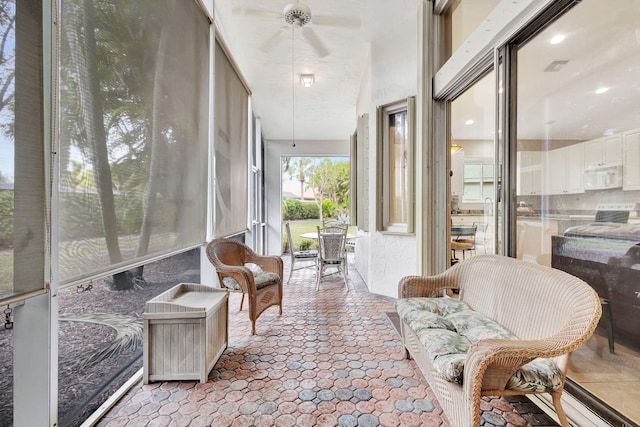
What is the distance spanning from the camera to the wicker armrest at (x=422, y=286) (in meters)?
2.23

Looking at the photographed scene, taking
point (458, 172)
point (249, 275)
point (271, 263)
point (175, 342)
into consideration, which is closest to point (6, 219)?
point (175, 342)

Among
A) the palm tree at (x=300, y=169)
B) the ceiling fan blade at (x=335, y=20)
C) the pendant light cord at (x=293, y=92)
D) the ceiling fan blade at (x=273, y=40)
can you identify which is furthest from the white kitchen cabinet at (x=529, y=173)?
the palm tree at (x=300, y=169)

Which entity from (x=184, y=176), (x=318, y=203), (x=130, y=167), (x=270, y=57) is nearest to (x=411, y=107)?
(x=270, y=57)

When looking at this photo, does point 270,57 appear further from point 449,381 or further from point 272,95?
point 449,381

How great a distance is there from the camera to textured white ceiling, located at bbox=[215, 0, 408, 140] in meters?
3.20

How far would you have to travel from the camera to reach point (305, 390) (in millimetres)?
1860

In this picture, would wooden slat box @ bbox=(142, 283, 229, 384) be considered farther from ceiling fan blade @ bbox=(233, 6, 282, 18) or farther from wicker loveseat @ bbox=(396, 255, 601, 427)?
ceiling fan blade @ bbox=(233, 6, 282, 18)

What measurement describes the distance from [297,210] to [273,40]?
4574 mm

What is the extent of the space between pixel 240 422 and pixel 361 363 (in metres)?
0.94

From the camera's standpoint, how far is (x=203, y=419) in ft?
5.25

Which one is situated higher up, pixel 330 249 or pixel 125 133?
pixel 125 133

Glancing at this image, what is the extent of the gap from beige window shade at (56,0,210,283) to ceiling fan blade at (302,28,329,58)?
1.30 meters

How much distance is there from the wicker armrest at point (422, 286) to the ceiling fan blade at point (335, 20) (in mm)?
2830

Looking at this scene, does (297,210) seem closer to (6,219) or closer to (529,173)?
(529,173)
